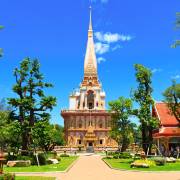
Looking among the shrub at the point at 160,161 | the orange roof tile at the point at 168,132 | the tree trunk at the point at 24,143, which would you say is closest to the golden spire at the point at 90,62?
the orange roof tile at the point at 168,132

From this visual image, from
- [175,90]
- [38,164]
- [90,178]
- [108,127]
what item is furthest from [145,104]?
[108,127]

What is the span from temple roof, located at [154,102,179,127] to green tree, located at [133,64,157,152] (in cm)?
1027

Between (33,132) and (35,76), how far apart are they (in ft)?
20.2

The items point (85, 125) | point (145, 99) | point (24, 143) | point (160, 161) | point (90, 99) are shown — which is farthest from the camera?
point (90, 99)

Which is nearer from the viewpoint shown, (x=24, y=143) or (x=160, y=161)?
(x=160, y=161)

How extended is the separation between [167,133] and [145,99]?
407 inches

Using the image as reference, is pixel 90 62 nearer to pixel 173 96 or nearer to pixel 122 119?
pixel 122 119

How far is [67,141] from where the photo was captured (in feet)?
384

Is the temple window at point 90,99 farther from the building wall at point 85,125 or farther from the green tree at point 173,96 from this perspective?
the green tree at point 173,96

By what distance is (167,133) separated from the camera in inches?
2216

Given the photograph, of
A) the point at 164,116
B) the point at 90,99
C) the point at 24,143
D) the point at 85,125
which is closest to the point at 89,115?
the point at 85,125

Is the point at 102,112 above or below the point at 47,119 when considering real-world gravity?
above

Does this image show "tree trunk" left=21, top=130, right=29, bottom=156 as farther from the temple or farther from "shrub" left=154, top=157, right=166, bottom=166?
the temple

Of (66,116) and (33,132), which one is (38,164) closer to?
(33,132)
